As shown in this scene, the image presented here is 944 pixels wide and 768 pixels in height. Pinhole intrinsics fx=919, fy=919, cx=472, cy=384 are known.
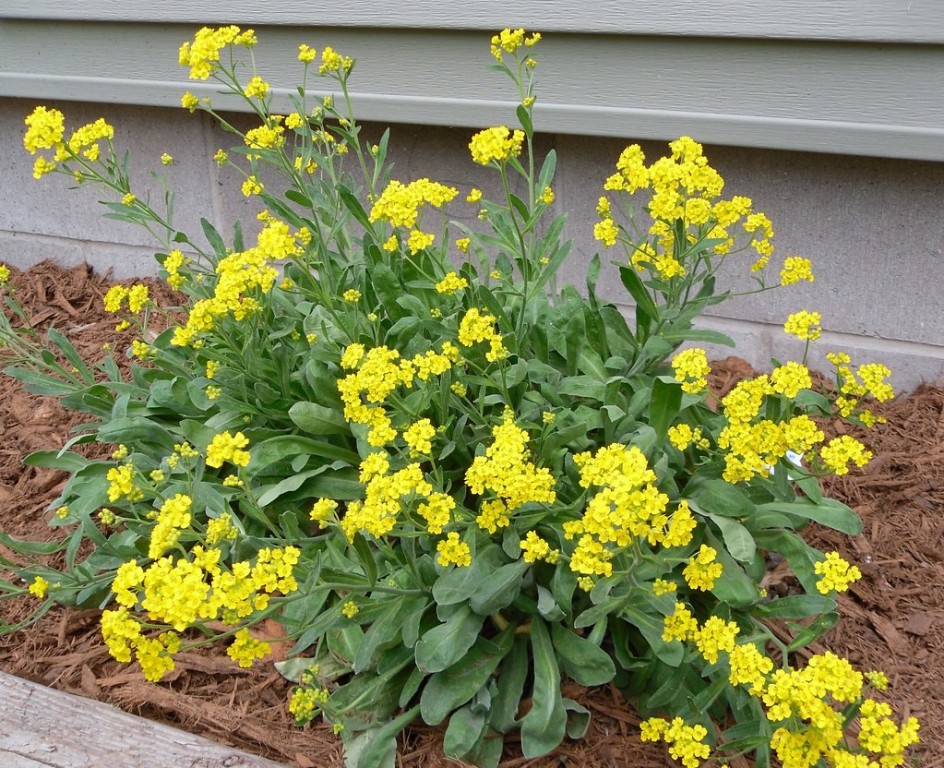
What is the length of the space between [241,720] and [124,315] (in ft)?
7.41

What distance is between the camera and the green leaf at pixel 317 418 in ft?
7.48

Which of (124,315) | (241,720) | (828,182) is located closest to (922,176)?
(828,182)

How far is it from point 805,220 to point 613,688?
69.9 inches

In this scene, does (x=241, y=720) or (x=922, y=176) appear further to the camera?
(x=922, y=176)

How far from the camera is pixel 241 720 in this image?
2.12 metres

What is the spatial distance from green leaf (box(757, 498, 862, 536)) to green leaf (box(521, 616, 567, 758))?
0.63 m

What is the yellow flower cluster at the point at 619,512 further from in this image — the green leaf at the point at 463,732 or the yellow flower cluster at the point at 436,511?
the green leaf at the point at 463,732

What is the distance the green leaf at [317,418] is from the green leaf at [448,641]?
59 centimetres

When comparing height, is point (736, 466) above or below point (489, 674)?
above

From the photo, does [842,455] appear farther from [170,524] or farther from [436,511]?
[170,524]

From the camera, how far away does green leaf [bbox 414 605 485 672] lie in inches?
77.7

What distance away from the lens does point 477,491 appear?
1.77 m

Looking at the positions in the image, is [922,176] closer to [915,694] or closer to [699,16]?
[699,16]

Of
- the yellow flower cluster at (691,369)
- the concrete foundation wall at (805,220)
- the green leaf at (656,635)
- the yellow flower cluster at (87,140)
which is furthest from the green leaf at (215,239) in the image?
the green leaf at (656,635)
